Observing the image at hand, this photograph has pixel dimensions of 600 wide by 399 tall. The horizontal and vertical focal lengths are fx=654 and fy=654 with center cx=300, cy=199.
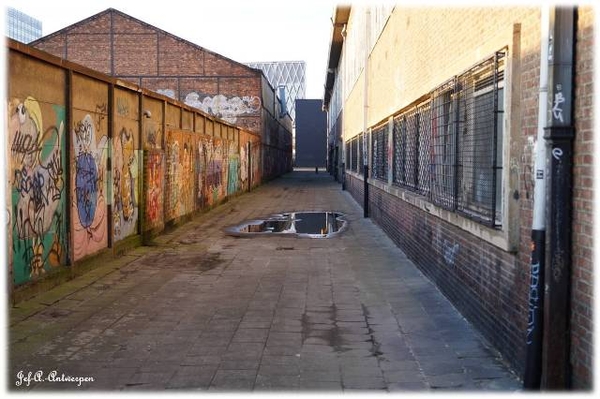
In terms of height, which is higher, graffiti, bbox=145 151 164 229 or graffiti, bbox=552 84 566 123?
graffiti, bbox=552 84 566 123

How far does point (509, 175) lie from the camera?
5.31 m

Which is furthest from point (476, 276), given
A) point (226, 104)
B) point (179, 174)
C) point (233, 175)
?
point (226, 104)

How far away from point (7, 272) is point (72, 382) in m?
2.54

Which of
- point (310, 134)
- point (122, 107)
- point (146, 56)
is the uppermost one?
point (146, 56)

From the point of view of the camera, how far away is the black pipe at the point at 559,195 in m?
4.04

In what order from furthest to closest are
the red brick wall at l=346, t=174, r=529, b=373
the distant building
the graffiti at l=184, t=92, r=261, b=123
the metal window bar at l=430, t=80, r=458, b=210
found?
1. the distant building
2. the graffiti at l=184, t=92, r=261, b=123
3. the metal window bar at l=430, t=80, r=458, b=210
4. the red brick wall at l=346, t=174, r=529, b=373

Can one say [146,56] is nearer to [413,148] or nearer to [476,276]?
[413,148]

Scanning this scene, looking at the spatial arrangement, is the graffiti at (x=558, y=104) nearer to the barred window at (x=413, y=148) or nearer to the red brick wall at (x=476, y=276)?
the red brick wall at (x=476, y=276)

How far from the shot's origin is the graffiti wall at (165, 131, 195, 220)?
14.8 m

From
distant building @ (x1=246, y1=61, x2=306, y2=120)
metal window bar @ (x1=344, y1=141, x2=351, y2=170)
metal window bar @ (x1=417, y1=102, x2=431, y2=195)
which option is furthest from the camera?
distant building @ (x1=246, y1=61, x2=306, y2=120)

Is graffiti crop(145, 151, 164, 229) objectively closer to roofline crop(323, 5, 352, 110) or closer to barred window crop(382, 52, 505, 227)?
barred window crop(382, 52, 505, 227)

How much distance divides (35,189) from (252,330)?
10.9 feet

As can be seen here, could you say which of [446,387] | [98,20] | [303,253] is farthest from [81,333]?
[98,20]

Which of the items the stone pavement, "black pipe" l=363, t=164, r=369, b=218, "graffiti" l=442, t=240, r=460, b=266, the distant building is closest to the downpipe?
the stone pavement
